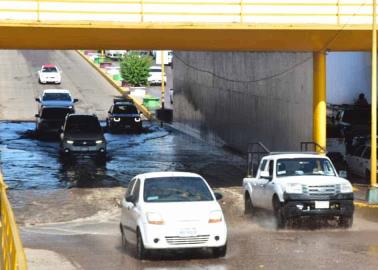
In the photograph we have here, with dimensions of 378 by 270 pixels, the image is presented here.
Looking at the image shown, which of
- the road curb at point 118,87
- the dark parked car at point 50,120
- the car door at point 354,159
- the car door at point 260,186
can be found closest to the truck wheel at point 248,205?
the car door at point 260,186

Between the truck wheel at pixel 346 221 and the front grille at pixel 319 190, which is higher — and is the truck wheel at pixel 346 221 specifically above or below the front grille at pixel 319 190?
below

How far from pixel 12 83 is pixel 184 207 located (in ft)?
187

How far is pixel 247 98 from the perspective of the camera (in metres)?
38.6

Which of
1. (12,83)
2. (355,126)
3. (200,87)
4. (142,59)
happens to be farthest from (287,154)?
(142,59)

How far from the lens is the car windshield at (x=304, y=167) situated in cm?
1967

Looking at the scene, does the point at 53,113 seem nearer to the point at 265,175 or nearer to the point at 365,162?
the point at 365,162

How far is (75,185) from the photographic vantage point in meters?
28.8

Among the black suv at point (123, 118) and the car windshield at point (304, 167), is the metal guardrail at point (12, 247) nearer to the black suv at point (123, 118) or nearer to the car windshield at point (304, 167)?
the car windshield at point (304, 167)

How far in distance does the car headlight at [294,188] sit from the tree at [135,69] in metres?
60.2

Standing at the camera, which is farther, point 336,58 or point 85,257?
point 336,58

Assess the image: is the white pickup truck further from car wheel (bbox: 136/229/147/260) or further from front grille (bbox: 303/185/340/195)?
car wheel (bbox: 136/229/147/260)

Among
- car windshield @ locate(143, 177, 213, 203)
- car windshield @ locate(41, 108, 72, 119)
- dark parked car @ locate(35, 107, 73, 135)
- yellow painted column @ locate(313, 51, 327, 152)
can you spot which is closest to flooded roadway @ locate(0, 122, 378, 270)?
car windshield @ locate(143, 177, 213, 203)

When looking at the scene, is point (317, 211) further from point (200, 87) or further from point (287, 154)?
point (200, 87)

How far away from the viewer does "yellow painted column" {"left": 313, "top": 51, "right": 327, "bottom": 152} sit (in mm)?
27594
